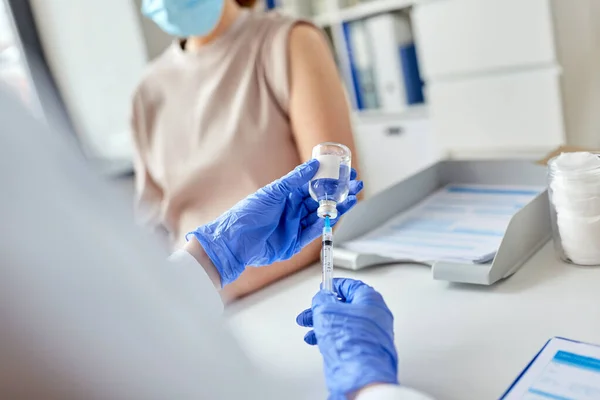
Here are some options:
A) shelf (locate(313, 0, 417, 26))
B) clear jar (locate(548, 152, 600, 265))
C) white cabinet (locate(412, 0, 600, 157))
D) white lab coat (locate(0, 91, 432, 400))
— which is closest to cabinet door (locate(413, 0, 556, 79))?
white cabinet (locate(412, 0, 600, 157))

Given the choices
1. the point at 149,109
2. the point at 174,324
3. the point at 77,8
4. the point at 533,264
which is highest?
the point at 77,8

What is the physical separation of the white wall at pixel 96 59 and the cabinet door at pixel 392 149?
91 centimetres

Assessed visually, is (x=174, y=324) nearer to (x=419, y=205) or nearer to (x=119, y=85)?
(x=419, y=205)


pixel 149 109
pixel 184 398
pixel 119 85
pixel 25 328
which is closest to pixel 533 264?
pixel 184 398

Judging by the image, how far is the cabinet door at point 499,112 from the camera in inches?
59.6

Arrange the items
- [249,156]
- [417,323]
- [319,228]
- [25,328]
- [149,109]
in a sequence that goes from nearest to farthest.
→ 1. [25,328]
2. [417,323]
3. [319,228]
4. [249,156]
5. [149,109]

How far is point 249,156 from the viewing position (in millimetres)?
1092

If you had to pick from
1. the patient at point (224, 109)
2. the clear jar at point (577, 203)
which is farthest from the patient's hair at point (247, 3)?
the clear jar at point (577, 203)

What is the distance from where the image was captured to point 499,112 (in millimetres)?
1613

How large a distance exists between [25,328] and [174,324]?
109 mm

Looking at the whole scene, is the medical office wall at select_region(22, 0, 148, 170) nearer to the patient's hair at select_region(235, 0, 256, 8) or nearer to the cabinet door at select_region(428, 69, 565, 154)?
the patient's hair at select_region(235, 0, 256, 8)

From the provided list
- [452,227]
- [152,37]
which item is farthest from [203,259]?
[152,37]

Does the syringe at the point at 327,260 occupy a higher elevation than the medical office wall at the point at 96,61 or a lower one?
lower

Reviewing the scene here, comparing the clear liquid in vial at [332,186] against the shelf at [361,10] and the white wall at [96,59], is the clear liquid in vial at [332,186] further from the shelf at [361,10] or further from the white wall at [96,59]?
the white wall at [96,59]
